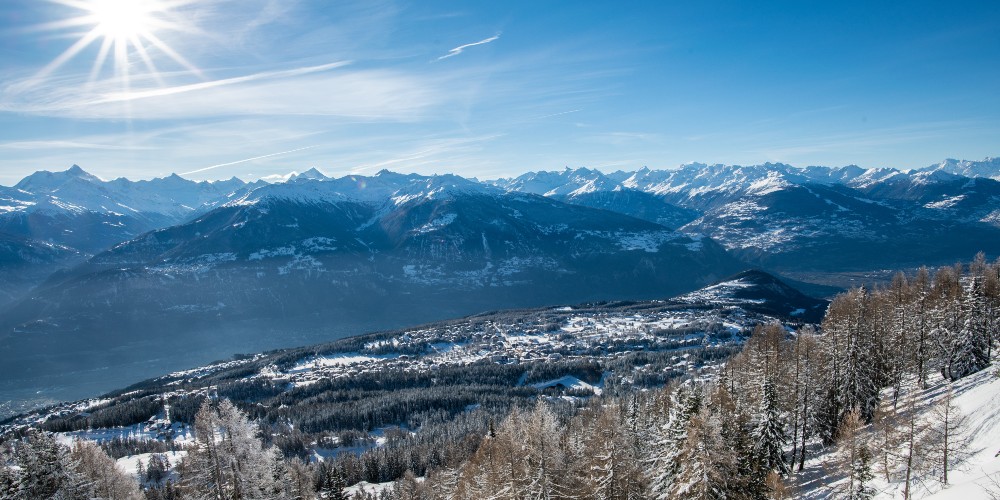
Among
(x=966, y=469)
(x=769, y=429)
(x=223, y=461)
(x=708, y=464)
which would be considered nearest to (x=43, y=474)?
(x=223, y=461)

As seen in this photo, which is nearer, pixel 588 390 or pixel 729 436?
pixel 729 436

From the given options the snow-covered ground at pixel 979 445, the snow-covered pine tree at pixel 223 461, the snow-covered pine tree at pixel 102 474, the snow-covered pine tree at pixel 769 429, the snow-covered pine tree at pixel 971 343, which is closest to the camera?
the snow-covered ground at pixel 979 445

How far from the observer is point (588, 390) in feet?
597

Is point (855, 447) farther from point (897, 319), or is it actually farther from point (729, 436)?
point (897, 319)

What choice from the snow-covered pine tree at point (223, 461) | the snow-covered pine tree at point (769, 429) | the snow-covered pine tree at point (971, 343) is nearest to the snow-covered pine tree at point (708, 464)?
the snow-covered pine tree at point (769, 429)

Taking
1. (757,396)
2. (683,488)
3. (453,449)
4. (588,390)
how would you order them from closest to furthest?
(683,488) < (757,396) < (453,449) < (588,390)

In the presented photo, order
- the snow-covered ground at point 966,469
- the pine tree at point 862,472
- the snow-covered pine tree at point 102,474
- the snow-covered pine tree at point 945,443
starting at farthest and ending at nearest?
1. the snow-covered pine tree at point 102,474
2. the pine tree at point 862,472
3. the snow-covered pine tree at point 945,443
4. the snow-covered ground at point 966,469

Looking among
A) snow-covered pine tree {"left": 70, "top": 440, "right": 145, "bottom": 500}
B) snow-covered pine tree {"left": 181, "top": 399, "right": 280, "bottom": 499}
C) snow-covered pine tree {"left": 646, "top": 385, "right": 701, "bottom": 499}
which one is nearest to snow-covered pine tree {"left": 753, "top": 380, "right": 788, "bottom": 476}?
snow-covered pine tree {"left": 646, "top": 385, "right": 701, "bottom": 499}

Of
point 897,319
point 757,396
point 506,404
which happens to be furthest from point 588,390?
point 757,396

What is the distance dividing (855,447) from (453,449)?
8597 centimetres

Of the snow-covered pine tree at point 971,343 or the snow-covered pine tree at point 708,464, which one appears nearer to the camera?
the snow-covered pine tree at point 708,464

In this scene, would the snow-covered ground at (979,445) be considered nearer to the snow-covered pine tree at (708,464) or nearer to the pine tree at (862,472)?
the pine tree at (862,472)

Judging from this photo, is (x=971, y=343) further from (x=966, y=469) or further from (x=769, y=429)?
(x=769, y=429)

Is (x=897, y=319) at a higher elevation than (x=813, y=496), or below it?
higher
